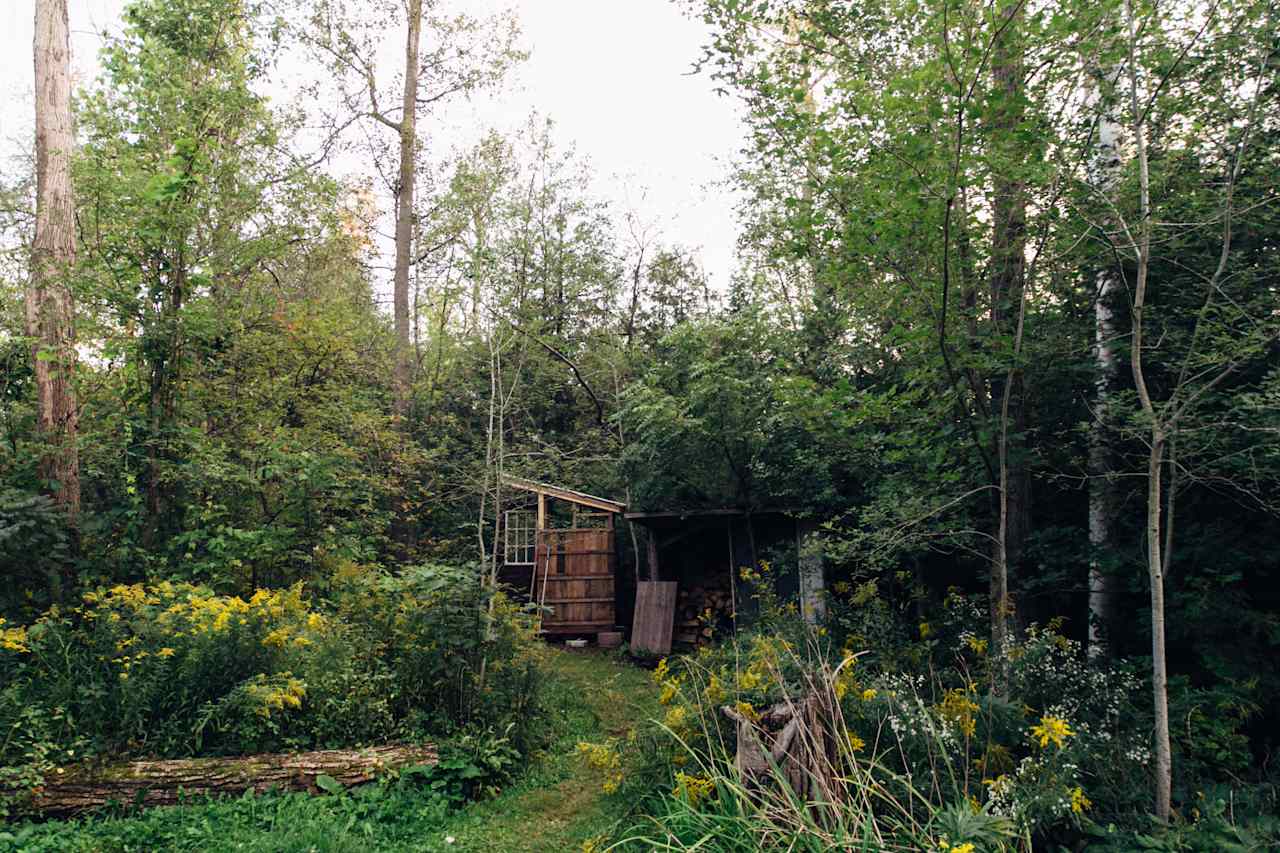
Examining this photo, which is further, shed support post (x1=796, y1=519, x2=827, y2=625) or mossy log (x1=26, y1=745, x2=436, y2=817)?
shed support post (x1=796, y1=519, x2=827, y2=625)

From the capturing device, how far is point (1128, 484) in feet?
15.5

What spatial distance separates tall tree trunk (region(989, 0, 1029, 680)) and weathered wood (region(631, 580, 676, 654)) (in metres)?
5.73

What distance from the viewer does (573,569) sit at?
11367 millimetres

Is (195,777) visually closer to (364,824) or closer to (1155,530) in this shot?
(364,824)

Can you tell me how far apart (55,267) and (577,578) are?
7.50 metres

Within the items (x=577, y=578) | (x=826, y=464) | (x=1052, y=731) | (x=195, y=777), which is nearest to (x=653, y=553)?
(x=577, y=578)

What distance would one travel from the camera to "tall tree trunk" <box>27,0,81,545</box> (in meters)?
5.98

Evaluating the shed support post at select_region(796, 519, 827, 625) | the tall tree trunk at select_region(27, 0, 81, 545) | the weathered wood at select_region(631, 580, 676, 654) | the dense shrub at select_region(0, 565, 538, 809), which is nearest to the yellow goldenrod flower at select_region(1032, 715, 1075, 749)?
the dense shrub at select_region(0, 565, 538, 809)

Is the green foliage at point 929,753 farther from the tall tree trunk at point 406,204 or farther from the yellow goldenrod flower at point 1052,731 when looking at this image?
the tall tree trunk at point 406,204

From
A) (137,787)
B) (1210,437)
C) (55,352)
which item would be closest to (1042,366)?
(1210,437)

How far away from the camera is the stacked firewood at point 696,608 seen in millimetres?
9969

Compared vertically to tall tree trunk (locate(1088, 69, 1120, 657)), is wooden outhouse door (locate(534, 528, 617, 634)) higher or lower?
lower

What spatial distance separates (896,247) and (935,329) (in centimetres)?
53

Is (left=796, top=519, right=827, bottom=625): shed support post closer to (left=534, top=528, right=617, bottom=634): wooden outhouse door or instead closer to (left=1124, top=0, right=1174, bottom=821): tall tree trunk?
(left=534, top=528, right=617, bottom=634): wooden outhouse door
